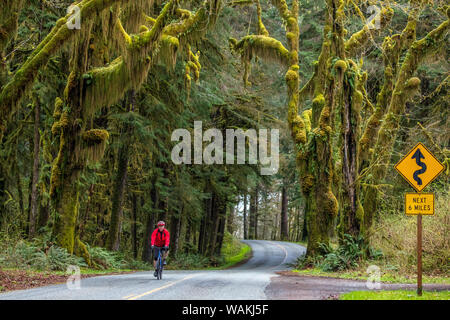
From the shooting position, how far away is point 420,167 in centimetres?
1065

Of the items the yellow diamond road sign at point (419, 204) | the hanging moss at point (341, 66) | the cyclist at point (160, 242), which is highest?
the hanging moss at point (341, 66)

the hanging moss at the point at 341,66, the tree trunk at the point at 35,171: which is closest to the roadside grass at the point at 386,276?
the hanging moss at the point at 341,66

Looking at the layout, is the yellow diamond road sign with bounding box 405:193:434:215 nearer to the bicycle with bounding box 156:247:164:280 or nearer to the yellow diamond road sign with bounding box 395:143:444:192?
the yellow diamond road sign with bounding box 395:143:444:192

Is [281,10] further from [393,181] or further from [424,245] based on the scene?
[424,245]

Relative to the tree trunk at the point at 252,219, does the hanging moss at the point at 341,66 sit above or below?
above

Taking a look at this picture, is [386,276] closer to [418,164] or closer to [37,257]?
[418,164]

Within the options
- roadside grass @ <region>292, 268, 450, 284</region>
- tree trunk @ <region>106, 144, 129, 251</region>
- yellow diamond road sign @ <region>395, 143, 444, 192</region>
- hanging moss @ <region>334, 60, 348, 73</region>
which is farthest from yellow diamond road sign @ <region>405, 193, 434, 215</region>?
tree trunk @ <region>106, 144, 129, 251</region>

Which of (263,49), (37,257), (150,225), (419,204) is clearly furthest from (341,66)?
(150,225)

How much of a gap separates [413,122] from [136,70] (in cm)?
1767

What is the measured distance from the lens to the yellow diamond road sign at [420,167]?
1052cm

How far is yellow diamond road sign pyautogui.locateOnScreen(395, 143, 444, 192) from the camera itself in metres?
10.5

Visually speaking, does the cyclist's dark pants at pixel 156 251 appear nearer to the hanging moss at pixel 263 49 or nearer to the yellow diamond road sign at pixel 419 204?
the yellow diamond road sign at pixel 419 204
